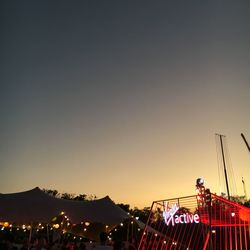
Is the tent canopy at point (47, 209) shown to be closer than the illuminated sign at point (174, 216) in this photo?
No

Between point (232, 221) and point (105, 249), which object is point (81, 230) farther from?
point (105, 249)

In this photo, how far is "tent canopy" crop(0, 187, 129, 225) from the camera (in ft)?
45.6

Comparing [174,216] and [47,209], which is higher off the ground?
[47,209]

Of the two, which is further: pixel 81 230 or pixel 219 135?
pixel 219 135

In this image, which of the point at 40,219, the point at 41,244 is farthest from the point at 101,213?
the point at 41,244

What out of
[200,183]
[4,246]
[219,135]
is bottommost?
[4,246]

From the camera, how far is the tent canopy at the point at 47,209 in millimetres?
13903

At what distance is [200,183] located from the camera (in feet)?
26.8

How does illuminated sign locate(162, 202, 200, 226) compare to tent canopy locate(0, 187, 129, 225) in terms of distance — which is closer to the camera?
illuminated sign locate(162, 202, 200, 226)

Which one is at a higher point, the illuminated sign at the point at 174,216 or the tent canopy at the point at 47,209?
the tent canopy at the point at 47,209

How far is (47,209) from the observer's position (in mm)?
14719

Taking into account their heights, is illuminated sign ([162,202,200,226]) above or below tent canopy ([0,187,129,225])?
below

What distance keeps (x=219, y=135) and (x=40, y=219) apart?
27008 millimetres

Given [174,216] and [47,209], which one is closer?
[174,216]
